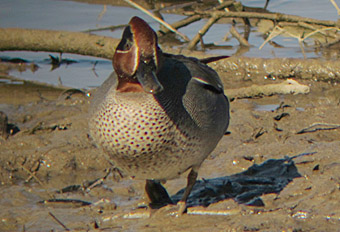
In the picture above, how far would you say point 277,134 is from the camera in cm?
465

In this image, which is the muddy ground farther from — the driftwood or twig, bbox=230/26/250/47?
twig, bbox=230/26/250/47

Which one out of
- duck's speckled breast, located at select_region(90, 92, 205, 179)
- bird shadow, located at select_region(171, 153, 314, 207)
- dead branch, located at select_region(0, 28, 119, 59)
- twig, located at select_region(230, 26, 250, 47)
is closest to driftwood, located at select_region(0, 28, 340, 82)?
dead branch, located at select_region(0, 28, 119, 59)

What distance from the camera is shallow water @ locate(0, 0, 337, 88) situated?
6.95m

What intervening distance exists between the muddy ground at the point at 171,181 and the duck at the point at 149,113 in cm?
37

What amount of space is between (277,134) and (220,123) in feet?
3.87

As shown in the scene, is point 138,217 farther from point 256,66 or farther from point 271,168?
point 256,66

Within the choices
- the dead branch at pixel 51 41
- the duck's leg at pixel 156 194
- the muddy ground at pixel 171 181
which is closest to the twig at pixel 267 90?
the muddy ground at pixel 171 181

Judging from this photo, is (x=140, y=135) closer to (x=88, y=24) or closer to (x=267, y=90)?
(x=267, y=90)

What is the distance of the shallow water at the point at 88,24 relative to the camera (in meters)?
6.95

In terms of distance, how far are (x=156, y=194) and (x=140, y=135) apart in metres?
0.70

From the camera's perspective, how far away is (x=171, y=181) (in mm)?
4191

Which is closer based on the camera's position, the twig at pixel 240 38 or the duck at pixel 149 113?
the duck at pixel 149 113

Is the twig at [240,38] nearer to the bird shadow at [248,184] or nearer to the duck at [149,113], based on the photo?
the bird shadow at [248,184]

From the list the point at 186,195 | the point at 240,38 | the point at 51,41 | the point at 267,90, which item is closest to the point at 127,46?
the point at 186,195
